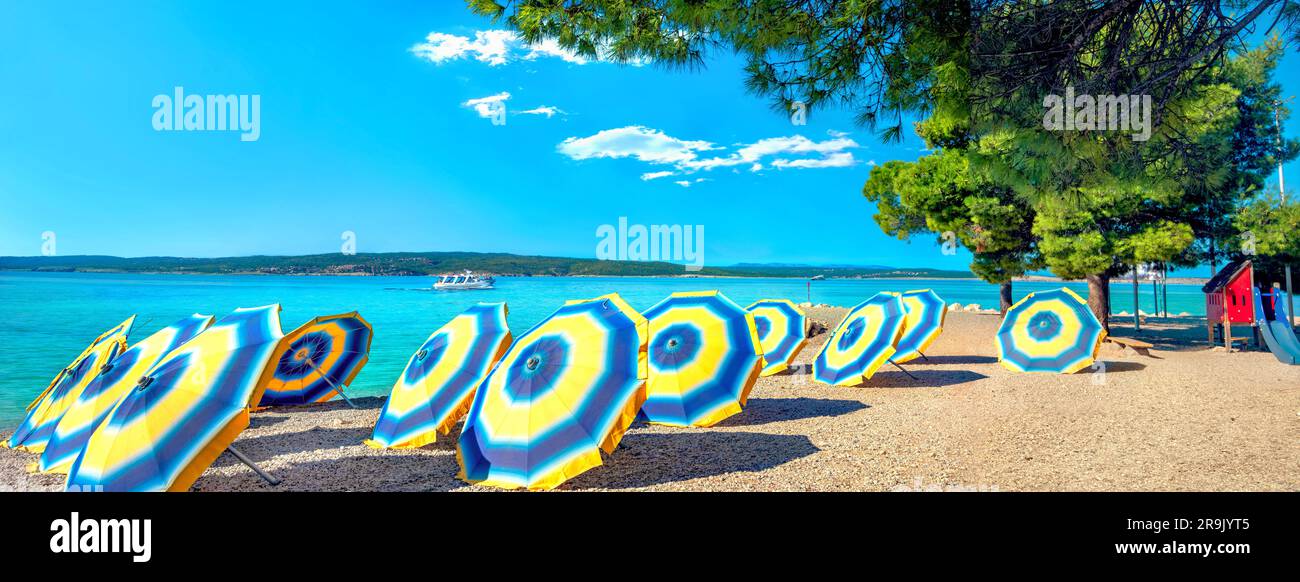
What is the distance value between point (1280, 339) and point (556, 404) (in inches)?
573

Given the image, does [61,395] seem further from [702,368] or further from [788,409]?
[788,409]

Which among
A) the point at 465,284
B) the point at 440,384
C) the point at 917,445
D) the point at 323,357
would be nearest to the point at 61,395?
the point at 323,357

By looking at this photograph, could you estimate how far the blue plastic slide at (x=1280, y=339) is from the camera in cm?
1125

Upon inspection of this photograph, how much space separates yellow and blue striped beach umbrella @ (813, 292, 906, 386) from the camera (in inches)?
349

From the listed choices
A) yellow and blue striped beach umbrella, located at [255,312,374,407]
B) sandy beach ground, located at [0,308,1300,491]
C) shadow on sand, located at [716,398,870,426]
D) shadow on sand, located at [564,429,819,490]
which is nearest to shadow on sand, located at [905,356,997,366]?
sandy beach ground, located at [0,308,1300,491]

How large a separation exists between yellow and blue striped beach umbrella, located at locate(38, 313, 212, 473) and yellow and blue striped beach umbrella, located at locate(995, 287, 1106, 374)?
11593 mm

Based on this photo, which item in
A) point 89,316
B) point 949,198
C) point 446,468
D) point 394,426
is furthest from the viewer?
point 89,316

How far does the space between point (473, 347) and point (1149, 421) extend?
23.4ft

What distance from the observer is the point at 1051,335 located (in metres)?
10.3

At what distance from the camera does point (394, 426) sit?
6133mm

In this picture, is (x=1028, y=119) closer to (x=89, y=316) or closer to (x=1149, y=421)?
(x=1149, y=421)

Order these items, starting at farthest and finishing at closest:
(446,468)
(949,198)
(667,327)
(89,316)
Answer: (89,316) < (949,198) < (667,327) < (446,468)

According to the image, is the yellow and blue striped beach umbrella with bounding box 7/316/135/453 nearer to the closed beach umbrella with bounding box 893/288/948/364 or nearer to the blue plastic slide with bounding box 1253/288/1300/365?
the closed beach umbrella with bounding box 893/288/948/364
